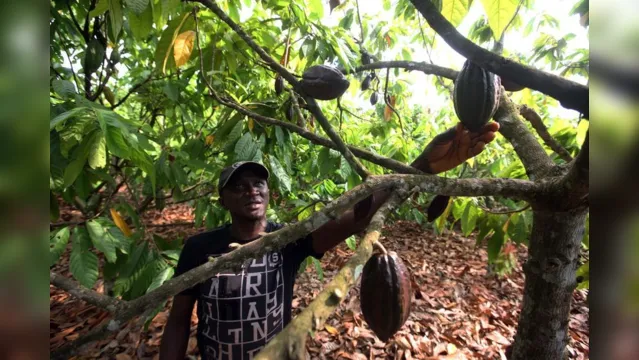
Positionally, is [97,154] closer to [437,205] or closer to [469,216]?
[437,205]

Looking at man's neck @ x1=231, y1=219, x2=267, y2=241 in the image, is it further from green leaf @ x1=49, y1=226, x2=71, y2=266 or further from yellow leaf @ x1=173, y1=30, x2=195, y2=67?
yellow leaf @ x1=173, y1=30, x2=195, y2=67

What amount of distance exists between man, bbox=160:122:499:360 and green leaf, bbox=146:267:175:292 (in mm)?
35

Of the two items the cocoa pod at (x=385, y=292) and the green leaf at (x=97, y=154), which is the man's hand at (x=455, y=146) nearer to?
the cocoa pod at (x=385, y=292)

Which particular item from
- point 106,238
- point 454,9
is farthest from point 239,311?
point 454,9

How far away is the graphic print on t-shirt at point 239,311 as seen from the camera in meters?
1.59

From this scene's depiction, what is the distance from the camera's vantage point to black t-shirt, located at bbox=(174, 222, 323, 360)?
1.60 meters

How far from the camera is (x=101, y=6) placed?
1.48 metres

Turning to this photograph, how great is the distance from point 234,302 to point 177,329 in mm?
332

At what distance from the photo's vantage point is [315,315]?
401mm

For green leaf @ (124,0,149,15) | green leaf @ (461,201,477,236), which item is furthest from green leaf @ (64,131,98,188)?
green leaf @ (461,201,477,236)

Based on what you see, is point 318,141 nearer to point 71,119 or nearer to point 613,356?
point 71,119

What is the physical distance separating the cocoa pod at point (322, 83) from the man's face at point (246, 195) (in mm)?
671

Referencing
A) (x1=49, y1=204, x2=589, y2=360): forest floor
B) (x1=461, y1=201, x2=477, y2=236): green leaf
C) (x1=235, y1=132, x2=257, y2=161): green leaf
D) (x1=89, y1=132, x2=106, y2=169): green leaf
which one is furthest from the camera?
(x1=49, y1=204, x2=589, y2=360): forest floor

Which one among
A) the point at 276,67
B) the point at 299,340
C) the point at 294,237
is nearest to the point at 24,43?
the point at 299,340
